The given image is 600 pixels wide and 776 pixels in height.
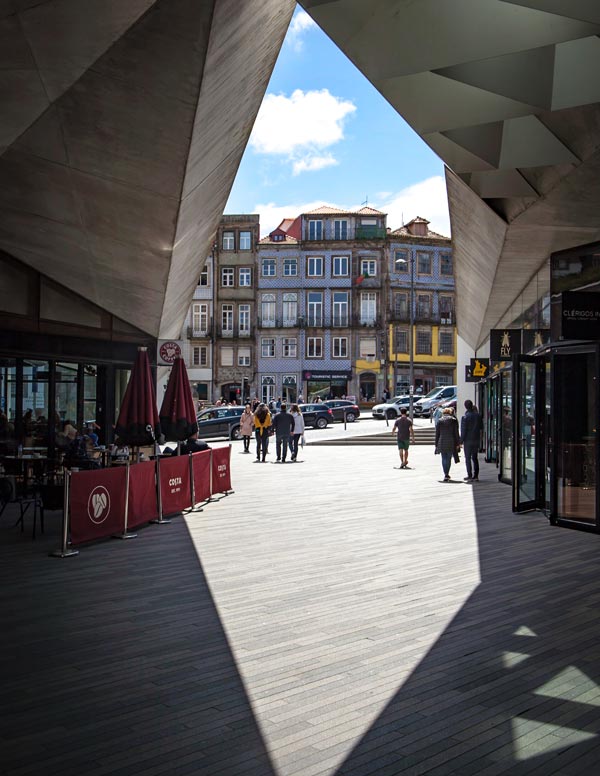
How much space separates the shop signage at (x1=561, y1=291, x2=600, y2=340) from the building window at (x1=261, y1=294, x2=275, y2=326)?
53251 millimetres

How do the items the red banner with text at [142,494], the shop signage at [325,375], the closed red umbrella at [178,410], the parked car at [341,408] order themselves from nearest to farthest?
the red banner with text at [142,494] → the closed red umbrella at [178,410] → the parked car at [341,408] → the shop signage at [325,375]

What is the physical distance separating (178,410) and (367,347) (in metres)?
49.6

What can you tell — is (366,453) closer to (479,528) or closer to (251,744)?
(479,528)

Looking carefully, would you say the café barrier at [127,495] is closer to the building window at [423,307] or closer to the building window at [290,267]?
the building window at [290,267]

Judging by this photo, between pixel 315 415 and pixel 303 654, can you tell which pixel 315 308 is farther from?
pixel 303 654

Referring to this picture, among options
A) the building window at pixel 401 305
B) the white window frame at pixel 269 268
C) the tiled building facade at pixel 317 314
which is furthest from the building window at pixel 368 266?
the white window frame at pixel 269 268

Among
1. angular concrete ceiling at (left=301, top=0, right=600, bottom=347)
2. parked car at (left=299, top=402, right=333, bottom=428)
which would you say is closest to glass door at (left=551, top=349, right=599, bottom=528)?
angular concrete ceiling at (left=301, top=0, right=600, bottom=347)

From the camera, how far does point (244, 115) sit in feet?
38.6

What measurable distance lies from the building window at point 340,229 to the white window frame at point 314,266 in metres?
2.48

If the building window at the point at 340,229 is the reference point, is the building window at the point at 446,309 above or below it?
below

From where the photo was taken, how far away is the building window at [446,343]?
209 ft

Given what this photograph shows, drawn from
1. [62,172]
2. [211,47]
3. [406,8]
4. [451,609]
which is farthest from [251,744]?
[62,172]

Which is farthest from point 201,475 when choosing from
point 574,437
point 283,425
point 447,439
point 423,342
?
point 423,342

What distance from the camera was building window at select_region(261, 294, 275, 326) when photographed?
62.9 metres
